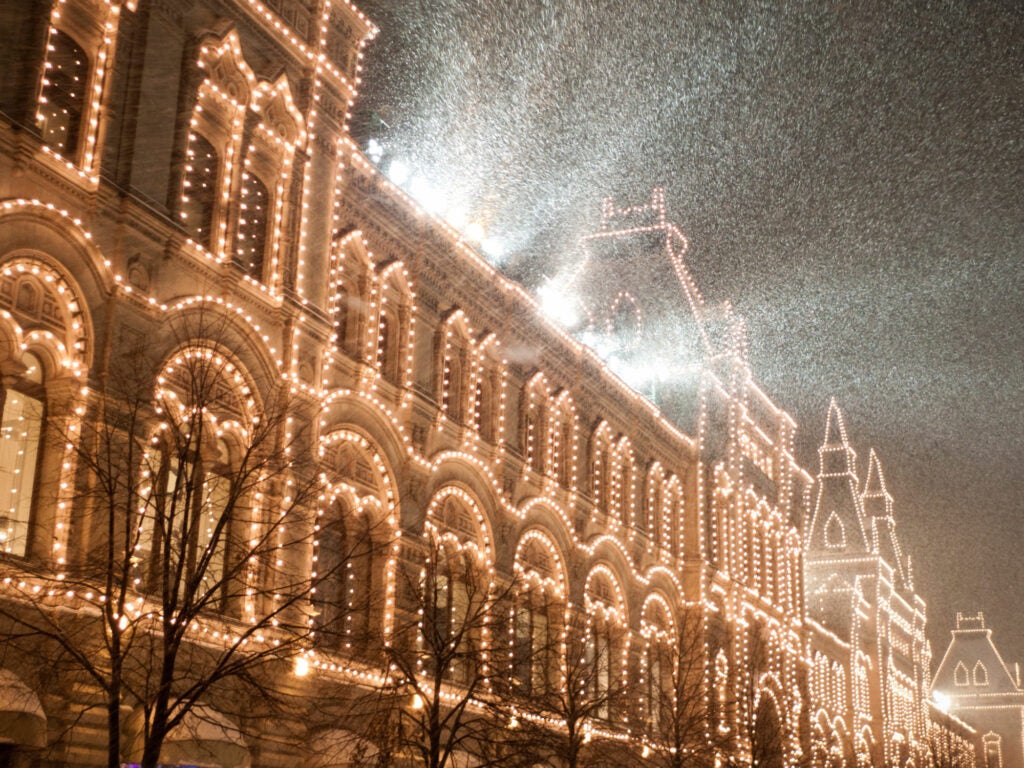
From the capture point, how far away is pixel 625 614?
131ft

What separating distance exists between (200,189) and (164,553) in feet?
29.0

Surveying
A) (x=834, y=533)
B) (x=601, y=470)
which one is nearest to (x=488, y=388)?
(x=601, y=470)

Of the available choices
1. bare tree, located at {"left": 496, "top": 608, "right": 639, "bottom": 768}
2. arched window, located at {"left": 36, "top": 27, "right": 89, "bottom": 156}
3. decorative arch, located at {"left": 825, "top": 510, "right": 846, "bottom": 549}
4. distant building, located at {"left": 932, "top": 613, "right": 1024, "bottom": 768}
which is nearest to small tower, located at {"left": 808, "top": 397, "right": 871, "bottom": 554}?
decorative arch, located at {"left": 825, "top": 510, "right": 846, "bottom": 549}

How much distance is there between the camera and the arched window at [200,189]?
23625mm

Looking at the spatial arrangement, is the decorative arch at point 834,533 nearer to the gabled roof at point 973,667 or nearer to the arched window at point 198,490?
the gabled roof at point 973,667

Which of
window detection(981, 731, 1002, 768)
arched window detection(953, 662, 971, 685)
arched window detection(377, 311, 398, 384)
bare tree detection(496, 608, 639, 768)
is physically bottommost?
bare tree detection(496, 608, 639, 768)

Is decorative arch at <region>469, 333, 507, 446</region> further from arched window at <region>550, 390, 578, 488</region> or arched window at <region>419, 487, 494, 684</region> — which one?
arched window at <region>550, 390, 578, 488</region>

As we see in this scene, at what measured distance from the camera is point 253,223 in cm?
2556

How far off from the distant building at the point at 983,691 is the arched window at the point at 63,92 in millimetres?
121824

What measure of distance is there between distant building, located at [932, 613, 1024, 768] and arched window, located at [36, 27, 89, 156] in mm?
121824

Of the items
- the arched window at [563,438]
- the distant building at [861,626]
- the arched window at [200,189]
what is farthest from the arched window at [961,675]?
the arched window at [200,189]

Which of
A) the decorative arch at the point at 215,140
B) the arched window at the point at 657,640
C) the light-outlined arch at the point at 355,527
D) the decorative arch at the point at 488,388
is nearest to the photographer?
the decorative arch at the point at 215,140

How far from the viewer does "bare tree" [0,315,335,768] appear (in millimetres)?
16984

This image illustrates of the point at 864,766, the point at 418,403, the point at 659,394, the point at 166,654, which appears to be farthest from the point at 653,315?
the point at 166,654
